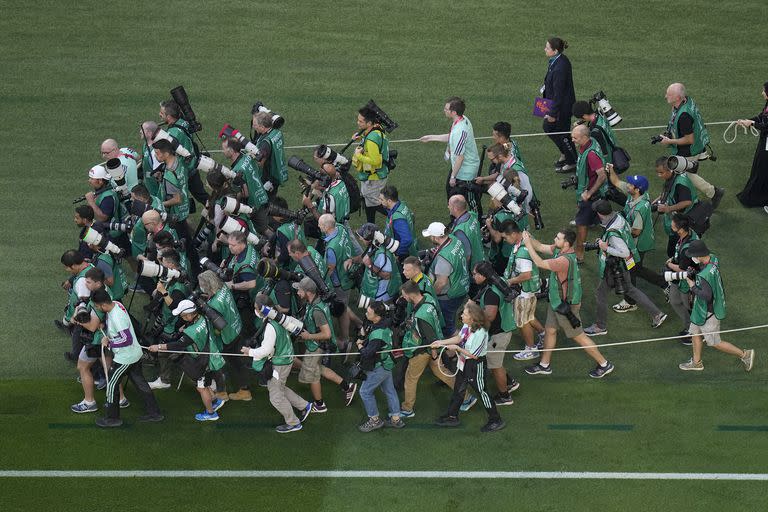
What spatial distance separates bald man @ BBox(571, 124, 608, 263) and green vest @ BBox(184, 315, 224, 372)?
5465mm

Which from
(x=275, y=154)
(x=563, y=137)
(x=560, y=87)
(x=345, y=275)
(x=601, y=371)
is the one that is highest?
(x=560, y=87)

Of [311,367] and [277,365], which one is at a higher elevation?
[277,365]

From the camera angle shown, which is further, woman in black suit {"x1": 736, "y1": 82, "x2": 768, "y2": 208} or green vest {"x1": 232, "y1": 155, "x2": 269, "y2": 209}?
woman in black suit {"x1": 736, "y1": 82, "x2": 768, "y2": 208}

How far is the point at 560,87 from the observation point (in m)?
17.3

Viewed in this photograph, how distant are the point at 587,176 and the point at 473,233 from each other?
233cm

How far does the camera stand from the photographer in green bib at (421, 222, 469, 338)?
13438 mm

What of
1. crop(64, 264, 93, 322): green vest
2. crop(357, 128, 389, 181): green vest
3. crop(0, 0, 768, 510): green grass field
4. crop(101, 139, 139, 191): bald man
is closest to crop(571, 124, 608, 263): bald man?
crop(0, 0, 768, 510): green grass field

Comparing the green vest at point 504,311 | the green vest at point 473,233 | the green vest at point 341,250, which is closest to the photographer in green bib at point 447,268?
the green vest at point 473,233

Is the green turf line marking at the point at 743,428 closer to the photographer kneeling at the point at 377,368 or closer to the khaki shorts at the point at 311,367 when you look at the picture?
the photographer kneeling at the point at 377,368

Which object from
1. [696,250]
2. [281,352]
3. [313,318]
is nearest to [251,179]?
[313,318]

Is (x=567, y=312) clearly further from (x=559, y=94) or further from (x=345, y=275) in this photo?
(x=559, y=94)

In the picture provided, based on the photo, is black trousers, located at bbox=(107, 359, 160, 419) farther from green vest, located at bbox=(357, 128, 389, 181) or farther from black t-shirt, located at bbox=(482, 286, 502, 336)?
green vest, located at bbox=(357, 128, 389, 181)

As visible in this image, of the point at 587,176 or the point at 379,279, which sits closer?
the point at 379,279

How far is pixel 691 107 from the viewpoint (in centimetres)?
1617
